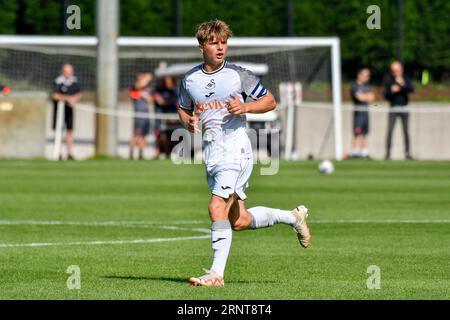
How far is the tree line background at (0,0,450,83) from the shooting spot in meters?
44.3

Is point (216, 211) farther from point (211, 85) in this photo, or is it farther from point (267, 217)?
point (211, 85)

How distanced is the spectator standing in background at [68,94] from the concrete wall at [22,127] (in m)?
0.94

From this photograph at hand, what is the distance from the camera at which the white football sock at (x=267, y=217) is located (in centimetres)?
1007

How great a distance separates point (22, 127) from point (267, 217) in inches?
870

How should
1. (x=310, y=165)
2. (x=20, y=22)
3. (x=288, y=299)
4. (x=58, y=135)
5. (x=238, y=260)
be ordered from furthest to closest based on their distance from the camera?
(x=20, y=22) → (x=58, y=135) → (x=310, y=165) → (x=238, y=260) → (x=288, y=299)

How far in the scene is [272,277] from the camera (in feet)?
32.4

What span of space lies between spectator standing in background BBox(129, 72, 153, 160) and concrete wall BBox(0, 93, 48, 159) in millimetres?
2252

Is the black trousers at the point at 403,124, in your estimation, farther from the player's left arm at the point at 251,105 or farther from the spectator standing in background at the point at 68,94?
the player's left arm at the point at 251,105

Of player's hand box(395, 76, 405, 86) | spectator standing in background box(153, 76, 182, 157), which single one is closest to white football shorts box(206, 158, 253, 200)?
player's hand box(395, 76, 405, 86)

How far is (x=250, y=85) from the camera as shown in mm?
9688

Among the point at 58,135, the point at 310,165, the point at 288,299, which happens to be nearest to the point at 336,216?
the point at 288,299

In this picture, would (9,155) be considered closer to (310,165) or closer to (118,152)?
(118,152)

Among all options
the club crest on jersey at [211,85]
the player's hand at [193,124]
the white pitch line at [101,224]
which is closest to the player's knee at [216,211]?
the player's hand at [193,124]

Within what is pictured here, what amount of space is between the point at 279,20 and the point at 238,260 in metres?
35.2
